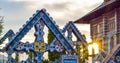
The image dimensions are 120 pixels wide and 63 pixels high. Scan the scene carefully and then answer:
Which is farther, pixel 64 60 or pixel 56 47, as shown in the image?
pixel 56 47

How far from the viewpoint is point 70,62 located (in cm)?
947

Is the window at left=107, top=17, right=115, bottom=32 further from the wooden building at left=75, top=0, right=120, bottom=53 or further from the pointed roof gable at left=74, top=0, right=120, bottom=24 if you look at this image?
the pointed roof gable at left=74, top=0, right=120, bottom=24

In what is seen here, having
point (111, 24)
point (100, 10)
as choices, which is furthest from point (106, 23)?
point (100, 10)

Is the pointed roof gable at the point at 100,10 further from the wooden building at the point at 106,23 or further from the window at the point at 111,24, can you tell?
the window at the point at 111,24

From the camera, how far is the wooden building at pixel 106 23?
3203cm

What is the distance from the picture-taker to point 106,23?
34594mm

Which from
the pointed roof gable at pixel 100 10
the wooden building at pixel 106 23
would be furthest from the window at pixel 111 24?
the pointed roof gable at pixel 100 10

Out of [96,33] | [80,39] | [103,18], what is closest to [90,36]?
[96,33]

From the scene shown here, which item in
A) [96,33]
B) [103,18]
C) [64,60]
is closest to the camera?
[64,60]

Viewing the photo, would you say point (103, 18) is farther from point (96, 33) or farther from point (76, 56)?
point (76, 56)

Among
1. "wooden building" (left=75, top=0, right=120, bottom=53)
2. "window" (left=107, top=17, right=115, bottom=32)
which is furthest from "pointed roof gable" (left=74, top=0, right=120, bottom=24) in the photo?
Answer: "window" (left=107, top=17, right=115, bottom=32)

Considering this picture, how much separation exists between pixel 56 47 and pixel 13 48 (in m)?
1.06

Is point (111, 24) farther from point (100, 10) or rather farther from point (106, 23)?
point (100, 10)

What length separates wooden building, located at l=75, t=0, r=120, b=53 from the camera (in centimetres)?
3203
